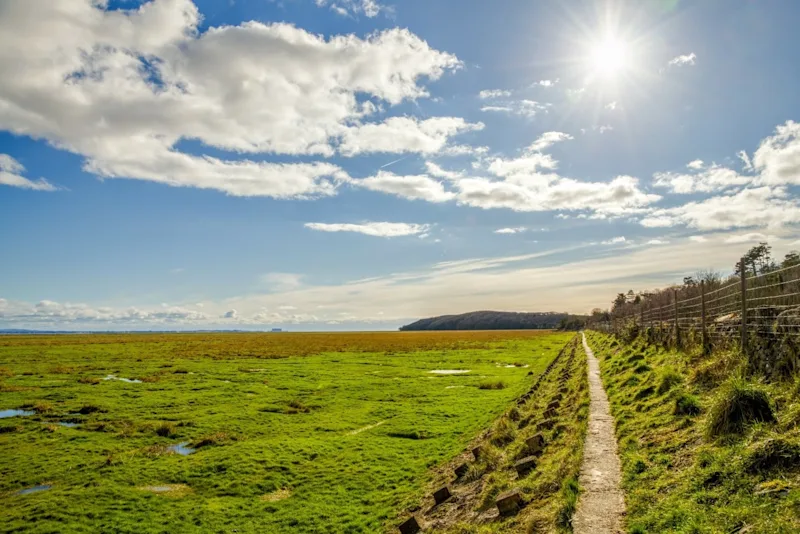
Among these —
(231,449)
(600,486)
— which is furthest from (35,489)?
(600,486)

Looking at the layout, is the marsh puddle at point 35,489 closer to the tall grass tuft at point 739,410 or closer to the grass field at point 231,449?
the grass field at point 231,449

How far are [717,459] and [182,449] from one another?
815 inches

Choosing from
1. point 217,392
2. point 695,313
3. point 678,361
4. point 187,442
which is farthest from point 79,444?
point 695,313

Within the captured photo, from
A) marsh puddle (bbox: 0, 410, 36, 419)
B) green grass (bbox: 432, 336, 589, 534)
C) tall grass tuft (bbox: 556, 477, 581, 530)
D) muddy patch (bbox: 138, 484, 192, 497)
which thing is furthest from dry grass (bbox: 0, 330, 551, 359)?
tall grass tuft (bbox: 556, 477, 581, 530)

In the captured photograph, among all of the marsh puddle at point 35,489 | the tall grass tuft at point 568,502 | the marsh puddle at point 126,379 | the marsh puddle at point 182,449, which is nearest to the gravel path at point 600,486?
the tall grass tuft at point 568,502

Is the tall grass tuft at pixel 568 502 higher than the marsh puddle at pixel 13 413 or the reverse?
higher

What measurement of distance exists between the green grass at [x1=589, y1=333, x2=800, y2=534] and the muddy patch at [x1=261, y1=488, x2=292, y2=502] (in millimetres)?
10723

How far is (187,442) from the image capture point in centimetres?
2173

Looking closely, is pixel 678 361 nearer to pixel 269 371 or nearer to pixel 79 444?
pixel 79 444

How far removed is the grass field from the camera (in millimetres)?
13789

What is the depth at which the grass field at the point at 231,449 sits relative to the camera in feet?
45.2

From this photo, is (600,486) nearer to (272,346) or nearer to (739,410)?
(739,410)

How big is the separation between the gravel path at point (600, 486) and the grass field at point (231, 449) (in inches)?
227

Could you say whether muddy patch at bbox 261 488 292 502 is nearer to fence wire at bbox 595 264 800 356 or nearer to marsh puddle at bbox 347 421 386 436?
marsh puddle at bbox 347 421 386 436
